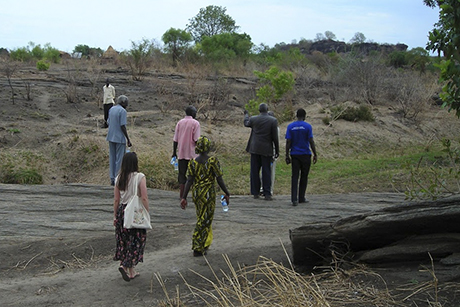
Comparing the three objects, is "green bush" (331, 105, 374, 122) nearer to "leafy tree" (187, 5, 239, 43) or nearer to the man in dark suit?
the man in dark suit

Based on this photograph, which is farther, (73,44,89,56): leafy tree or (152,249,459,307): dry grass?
(73,44,89,56): leafy tree

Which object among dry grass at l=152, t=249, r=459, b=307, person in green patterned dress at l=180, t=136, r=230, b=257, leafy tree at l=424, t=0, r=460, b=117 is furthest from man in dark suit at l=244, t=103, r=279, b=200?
leafy tree at l=424, t=0, r=460, b=117

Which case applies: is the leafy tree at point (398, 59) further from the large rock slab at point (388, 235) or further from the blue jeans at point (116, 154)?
the large rock slab at point (388, 235)

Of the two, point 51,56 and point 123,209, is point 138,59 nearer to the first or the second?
point 51,56

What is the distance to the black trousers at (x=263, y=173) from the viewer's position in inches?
410

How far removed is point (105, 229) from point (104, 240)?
673mm

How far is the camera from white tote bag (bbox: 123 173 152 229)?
6.26 meters

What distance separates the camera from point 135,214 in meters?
6.30

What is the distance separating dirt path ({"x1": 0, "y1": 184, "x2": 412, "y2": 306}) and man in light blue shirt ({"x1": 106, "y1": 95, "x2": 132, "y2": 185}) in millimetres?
689

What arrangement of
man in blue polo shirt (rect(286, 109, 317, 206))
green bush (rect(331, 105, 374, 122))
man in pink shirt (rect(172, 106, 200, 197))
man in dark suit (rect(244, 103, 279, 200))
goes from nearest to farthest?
man in pink shirt (rect(172, 106, 200, 197)) → man in blue polo shirt (rect(286, 109, 317, 206)) → man in dark suit (rect(244, 103, 279, 200)) → green bush (rect(331, 105, 374, 122))

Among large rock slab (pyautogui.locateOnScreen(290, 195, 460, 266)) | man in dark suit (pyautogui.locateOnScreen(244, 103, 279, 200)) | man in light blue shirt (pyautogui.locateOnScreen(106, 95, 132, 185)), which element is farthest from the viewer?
man in light blue shirt (pyautogui.locateOnScreen(106, 95, 132, 185))

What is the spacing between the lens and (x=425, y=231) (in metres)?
6.02

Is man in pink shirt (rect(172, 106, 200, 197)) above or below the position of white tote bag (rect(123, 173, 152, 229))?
above

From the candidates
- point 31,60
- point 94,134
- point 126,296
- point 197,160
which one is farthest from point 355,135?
point 31,60
